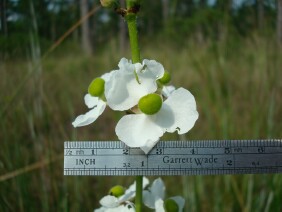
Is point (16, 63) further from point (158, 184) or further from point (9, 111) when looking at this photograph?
point (158, 184)

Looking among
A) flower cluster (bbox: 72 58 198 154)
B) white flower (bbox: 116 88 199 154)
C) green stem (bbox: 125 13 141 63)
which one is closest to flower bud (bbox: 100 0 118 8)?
green stem (bbox: 125 13 141 63)

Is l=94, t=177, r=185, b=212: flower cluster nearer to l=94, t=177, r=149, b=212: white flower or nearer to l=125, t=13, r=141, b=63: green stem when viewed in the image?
l=94, t=177, r=149, b=212: white flower

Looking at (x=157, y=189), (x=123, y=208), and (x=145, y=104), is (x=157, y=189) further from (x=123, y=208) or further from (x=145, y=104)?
(x=145, y=104)

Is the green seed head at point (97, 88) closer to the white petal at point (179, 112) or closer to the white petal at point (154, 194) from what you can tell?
the white petal at point (179, 112)

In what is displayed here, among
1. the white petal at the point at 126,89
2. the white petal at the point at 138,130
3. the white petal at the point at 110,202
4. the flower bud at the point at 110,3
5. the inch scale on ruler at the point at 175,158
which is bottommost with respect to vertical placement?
the white petal at the point at 110,202

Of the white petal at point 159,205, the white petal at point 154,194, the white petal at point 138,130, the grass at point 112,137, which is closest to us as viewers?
the white petal at point 138,130

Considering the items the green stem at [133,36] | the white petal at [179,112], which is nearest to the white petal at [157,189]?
the white petal at [179,112]
